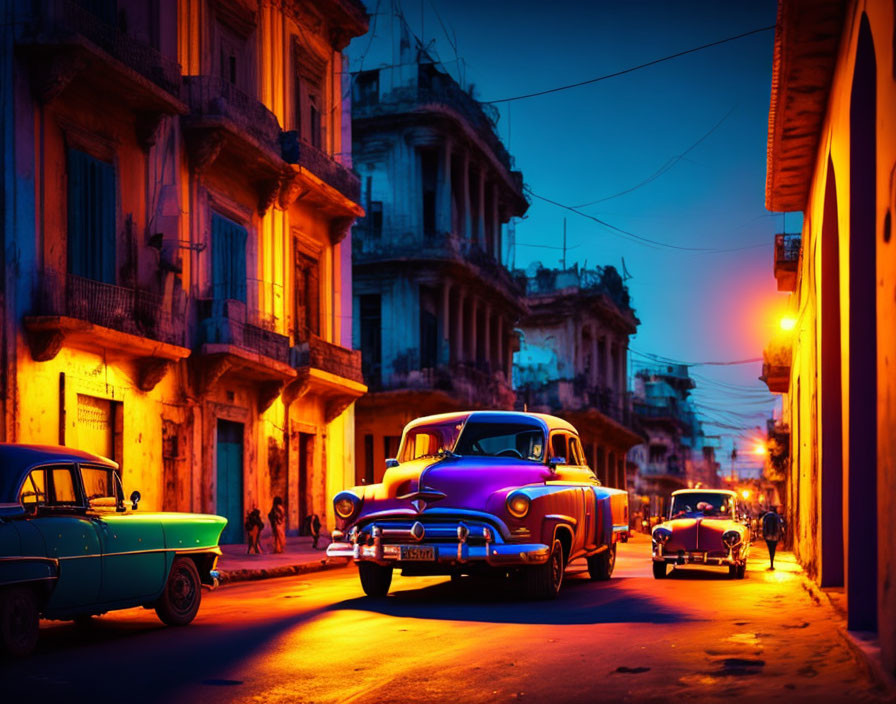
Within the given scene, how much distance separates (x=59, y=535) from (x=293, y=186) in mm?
19883

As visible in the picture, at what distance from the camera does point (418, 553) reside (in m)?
12.7

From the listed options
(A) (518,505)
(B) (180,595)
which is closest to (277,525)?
(A) (518,505)

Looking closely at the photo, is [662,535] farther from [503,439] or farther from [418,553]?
[418,553]

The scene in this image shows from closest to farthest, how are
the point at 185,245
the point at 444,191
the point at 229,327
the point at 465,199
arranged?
the point at 185,245, the point at 229,327, the point at 444,191, the point at 465,199

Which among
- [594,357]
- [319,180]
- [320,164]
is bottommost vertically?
[594,357]

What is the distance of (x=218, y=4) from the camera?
26.2m

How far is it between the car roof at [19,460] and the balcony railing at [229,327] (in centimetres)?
1426

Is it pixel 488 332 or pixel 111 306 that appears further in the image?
pixel 488 332

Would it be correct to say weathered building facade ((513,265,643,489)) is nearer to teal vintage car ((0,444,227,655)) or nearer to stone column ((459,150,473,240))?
stone column ((459,150,473,240))

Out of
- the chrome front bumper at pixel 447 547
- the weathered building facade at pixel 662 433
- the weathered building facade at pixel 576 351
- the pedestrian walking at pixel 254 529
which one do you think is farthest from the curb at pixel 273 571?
the weathered building facade at pixel 662 433

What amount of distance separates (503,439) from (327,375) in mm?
15295

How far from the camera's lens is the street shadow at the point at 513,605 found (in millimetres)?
11281

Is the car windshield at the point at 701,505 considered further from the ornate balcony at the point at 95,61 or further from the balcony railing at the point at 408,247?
the balcony railing at the point at 408,247

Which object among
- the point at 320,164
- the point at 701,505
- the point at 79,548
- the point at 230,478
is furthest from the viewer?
the point at 320,164
